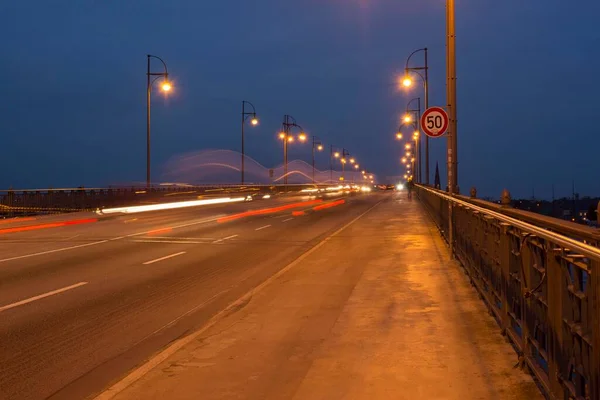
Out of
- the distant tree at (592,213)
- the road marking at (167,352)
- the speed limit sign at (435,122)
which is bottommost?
the road marking at (167,352)

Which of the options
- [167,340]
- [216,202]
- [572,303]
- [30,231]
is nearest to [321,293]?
[167,340]

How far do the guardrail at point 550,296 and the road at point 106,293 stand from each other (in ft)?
13.4

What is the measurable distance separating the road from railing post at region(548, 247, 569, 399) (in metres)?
4.07

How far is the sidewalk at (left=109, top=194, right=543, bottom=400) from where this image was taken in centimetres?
621

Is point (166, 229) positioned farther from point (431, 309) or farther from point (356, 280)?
point (431, 309)

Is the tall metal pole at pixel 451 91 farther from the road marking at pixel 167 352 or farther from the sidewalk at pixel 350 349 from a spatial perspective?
the road marking at pixel 167 352

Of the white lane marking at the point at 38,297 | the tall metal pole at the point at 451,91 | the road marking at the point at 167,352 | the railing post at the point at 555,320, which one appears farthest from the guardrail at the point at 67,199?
the railing post at the point at 555,320

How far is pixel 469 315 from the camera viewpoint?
9469mm

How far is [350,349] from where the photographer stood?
25.1 feet

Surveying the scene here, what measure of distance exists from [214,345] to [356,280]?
17.9 feet

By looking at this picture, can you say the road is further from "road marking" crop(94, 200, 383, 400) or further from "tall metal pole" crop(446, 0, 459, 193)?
"tall metal pole" crop(446, 0, 459, 193)

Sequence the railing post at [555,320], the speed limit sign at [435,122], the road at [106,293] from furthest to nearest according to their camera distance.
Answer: the speed limit sign at [435,122] < the road at [106,293] < the railing post at [555,320]

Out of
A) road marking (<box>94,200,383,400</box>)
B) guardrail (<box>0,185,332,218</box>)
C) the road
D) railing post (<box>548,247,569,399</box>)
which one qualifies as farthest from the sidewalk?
guardrail (<box>0,185,332,218</box>)

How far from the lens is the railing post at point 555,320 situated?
5.17 m
